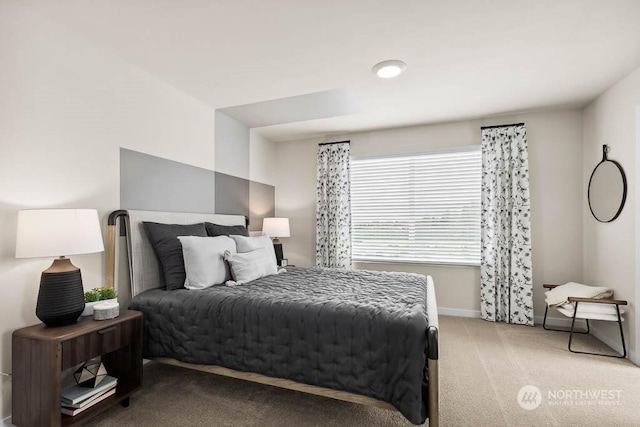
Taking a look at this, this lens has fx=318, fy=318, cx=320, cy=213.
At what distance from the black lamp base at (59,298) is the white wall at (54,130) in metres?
0.27

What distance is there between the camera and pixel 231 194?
4070mm

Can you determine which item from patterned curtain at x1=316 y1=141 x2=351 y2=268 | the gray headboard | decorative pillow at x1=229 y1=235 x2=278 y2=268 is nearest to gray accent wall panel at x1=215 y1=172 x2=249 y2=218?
decorative pillow at x1=229 y1=235 x2=278 y2=268

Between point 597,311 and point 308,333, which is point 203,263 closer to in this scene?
point 308,333

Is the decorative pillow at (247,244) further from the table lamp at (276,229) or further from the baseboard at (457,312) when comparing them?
the baseboard at (457,312)

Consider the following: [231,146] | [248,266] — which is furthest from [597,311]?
[231,146]

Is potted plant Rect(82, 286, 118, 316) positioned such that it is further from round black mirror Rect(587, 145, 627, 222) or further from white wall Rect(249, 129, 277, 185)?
round black mirror Rect(587, 145, 627, 222)

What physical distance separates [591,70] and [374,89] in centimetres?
192

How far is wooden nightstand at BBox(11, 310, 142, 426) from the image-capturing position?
5.61 feet

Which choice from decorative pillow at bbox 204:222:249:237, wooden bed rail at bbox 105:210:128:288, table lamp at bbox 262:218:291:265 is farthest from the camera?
table lamp at bbox 262:218:291:265

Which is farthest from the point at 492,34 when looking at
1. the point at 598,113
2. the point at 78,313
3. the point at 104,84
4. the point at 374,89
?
the point at 78,313

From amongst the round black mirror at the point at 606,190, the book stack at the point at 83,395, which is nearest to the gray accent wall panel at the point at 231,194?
the book stack at the point at 83,395

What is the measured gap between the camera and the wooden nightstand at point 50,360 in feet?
5.61

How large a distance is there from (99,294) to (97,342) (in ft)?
1.29

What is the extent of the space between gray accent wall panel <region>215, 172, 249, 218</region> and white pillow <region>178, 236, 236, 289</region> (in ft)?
3.51
